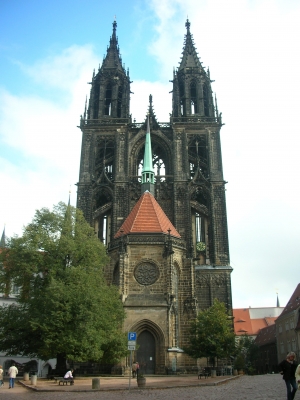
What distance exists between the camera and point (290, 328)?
154 ft

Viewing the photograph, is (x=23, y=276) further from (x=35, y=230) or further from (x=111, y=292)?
(x=111, y=292)

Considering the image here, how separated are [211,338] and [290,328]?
22083 millimetres

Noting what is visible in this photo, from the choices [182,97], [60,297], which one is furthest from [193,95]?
[60,297]

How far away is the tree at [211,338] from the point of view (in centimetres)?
2823

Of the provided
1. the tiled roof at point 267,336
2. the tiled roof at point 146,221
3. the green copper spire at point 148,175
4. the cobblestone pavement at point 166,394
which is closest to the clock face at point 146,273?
the tiled roof at point 146,221

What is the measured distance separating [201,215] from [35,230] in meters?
18.1

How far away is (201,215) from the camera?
4075cm

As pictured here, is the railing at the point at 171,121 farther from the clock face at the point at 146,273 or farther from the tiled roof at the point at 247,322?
the tiled roof at the point at 247,322

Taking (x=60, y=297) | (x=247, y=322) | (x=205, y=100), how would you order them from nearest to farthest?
1. (x=60, y=297)
2. (x=205, y=100)
3. (x=247, y=322)

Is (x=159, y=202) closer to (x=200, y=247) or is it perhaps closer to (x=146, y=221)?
(x=200, y=247)

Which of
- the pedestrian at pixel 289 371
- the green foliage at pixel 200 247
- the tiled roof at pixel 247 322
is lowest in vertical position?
the pedestrian at pixel 289 371

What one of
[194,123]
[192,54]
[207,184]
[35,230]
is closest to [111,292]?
[35,230]

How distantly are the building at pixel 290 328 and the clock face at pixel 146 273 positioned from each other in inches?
767

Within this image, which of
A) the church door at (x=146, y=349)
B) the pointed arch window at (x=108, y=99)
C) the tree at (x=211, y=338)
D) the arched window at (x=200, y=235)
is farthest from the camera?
the pointed arch window at (x=108, y=99)
